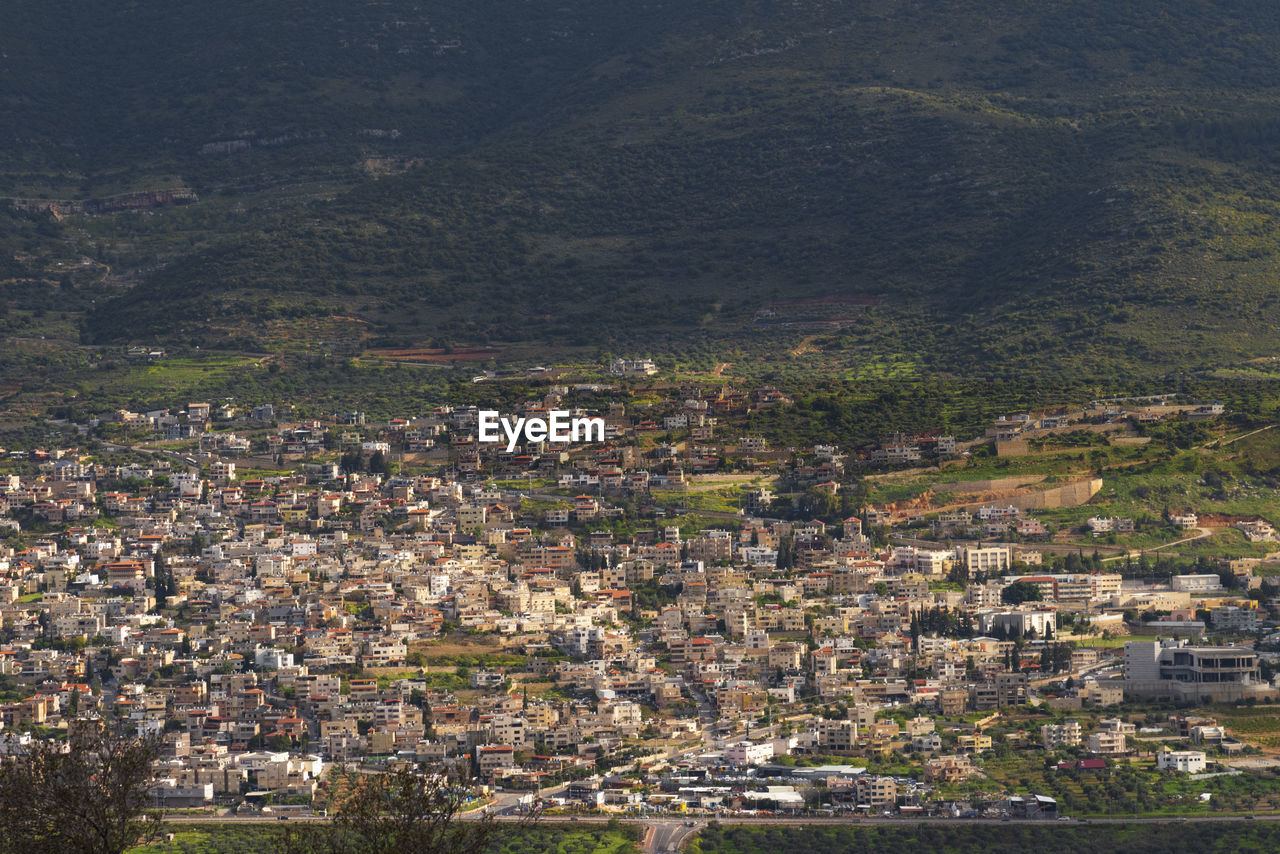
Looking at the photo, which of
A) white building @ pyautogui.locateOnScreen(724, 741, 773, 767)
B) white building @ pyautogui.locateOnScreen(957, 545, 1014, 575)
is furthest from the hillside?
white building @ pyautogui.locateOnScreen(724, 741, 773, 767)

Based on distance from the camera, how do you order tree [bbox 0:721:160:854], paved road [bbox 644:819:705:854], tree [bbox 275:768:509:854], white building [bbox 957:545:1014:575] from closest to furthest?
tree [bbox 275:768:509:854] < tree [bbox 0:721:160:854] < paved road [bbox 644:819:705:854] < white building [bbox 957:545:1014:575]

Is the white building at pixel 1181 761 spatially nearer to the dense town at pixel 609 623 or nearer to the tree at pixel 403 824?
the dense town at pixel 609 623

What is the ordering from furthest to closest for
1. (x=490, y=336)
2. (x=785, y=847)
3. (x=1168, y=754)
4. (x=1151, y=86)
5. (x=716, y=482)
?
(x=1151, y=86) < (x=490, y=336) < (x=716, y=482) < (x=1168, y=754) < (x=785, y=847)

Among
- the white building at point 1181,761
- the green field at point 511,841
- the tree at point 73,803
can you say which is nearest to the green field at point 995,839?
the green field at point 511,841

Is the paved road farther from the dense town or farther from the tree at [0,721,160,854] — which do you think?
the tree at [0,721,160,854]

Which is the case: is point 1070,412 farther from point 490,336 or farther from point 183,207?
point 183,207

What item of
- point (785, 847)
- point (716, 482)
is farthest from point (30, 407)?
point (785, 847)

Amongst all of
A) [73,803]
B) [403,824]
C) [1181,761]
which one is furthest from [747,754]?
[73,803]
